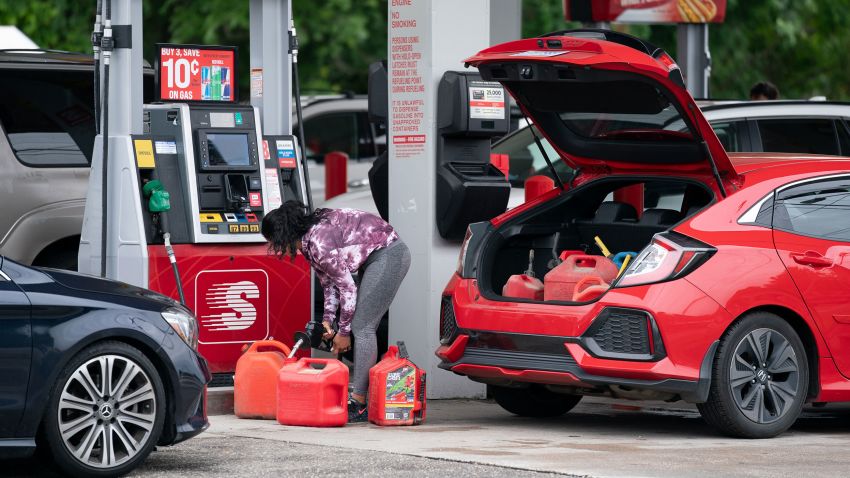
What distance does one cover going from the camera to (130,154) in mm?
9672

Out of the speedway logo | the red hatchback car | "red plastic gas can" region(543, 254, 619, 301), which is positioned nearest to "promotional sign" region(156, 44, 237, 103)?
the speedway logo

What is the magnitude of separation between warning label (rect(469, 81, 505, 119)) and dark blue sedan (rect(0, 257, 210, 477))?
11.1 ft

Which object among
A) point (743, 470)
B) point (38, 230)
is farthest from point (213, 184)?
point (743, 470)

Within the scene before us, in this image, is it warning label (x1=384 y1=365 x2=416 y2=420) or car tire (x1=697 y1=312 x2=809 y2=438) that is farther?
warning label (x1=384 y1=365 x2=416 y2=420)

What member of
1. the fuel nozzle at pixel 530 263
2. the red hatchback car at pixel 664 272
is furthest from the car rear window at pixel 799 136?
the fuel nozzle at pixel 530 263

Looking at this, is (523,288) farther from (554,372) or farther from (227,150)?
(227,150)

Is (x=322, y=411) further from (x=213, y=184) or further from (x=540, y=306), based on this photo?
(x=213, y=184)

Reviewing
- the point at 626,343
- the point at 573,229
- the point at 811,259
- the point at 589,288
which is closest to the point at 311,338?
the point at 589,288

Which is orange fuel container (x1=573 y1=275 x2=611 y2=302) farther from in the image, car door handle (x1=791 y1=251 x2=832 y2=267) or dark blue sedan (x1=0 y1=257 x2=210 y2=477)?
dark blue sedan (x1=0 y1=257 x2=210 y2=477)

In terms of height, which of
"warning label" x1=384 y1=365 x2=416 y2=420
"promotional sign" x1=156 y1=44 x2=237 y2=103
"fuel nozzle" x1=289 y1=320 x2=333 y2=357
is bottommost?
"warning label" x1=384 y1=365 x2=416 y2=420

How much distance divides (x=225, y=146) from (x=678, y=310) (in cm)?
344

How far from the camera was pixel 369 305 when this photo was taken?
916 centimetres

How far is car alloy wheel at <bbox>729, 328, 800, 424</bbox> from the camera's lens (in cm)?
830

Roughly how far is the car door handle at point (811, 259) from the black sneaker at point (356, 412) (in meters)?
2.58
